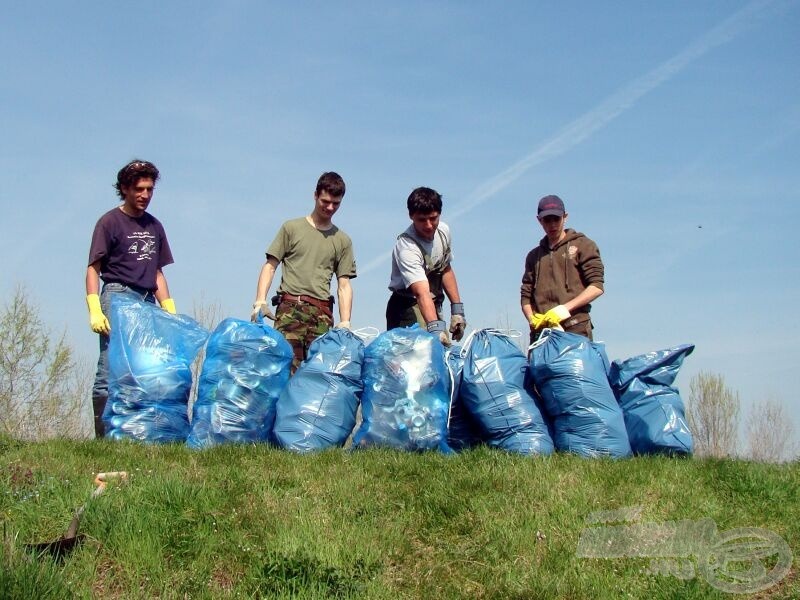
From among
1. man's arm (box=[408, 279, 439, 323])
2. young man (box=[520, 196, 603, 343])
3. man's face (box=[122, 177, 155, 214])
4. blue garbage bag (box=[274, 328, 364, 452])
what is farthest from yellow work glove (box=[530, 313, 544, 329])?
man's face (box=[122, 177, 155, 214])

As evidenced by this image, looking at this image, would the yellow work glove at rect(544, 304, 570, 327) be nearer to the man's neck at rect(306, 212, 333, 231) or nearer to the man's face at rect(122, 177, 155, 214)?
the man's neck at rect(306, 212, 333, 231)

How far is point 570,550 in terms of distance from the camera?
12.0ft

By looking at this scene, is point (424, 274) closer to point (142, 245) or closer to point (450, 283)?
point (450, 283)

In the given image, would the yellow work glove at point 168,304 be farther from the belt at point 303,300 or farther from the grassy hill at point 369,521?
the grassy hill at point 369,521

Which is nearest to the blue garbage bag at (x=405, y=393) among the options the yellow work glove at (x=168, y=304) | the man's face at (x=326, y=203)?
the man's face at (x=326, y=203)

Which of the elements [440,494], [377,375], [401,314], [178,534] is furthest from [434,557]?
[401,314]

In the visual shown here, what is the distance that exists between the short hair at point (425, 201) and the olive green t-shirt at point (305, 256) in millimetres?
682

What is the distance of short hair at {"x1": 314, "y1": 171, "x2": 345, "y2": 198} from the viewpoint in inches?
245

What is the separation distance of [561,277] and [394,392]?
159 cm

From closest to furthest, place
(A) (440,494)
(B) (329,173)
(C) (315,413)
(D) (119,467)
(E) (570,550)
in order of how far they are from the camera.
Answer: (E) (570,550)
(A) (440,494)
(D) (119,467)
(C) (315,413)
(B) (329,173)

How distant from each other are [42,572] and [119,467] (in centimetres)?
150

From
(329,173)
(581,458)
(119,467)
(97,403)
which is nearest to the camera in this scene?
(119,467)

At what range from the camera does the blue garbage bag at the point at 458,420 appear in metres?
5.67

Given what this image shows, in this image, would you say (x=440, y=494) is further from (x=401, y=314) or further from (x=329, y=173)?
(x=329, y=173)
